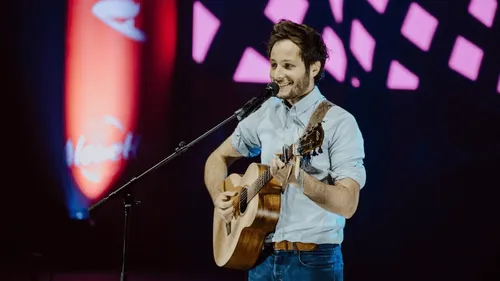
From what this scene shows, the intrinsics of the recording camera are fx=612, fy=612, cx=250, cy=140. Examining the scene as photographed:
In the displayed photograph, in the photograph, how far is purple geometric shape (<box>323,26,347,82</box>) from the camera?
15.7ft

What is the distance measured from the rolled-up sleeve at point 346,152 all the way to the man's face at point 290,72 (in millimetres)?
216

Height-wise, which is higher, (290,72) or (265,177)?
(290,72)

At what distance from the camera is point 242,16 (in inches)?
191

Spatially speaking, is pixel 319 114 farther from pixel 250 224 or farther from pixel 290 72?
pixel 250 224

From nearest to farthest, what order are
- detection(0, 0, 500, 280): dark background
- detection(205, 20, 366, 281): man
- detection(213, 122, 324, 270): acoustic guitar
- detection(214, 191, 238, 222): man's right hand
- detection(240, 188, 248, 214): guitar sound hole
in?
1. detection(205, 20, 366, 281): man
2. detection(213, 122, 324, 270): acoustic guitar
3. detection(240, 188, 248, 214): guitar sound hole
4. detection(214, 191, 238, 222): man's right hand
5. detection(0, 0, 500, 280): dark background

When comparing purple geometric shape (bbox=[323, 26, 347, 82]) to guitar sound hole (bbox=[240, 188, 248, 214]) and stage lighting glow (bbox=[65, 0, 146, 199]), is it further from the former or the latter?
guitar sound hole (bbox=[240, 188, 248, 214])

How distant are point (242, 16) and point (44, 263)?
7.96 feet

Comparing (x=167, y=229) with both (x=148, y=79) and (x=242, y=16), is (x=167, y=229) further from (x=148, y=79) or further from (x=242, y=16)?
(x=242, y=16)

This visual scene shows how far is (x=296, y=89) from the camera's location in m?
2.49

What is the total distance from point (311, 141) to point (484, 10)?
11.3ft

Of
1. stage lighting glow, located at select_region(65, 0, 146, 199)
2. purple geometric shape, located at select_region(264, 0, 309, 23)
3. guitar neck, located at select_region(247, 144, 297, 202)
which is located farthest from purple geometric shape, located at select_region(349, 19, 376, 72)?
guitar neck, located at select_region(247, 144, 297, 202)

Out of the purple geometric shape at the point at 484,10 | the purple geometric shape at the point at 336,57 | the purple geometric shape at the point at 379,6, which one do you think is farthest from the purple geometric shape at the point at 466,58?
the purple geometric shape at the point at 336,57

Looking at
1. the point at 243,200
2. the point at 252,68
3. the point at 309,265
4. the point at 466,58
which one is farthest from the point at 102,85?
the point at 309,265

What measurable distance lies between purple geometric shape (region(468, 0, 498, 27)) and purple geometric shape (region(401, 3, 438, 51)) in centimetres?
34
